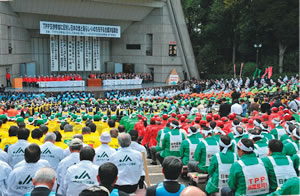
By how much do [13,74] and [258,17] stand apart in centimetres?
2663

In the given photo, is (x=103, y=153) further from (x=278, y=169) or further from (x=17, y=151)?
(x=278, y=169)

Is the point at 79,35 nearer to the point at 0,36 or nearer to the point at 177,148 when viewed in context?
the point at 0,36

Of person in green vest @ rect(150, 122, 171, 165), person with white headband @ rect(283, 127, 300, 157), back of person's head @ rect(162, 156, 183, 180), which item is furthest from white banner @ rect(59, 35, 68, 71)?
back of person's head @ rect(162, 156, 183, 180)

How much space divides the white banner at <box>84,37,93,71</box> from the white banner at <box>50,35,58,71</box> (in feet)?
12.1

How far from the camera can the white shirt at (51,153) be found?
6484 mm

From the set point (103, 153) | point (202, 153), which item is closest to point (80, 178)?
point (103, 153)

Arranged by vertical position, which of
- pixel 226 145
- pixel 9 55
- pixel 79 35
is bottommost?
pixel 226 145

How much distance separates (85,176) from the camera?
4.78m

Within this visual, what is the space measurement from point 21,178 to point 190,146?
14.2 feet

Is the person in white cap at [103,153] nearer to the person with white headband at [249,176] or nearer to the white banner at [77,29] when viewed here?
the person with white headband at [249,176]

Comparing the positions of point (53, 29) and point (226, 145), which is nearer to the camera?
point (226, 145)

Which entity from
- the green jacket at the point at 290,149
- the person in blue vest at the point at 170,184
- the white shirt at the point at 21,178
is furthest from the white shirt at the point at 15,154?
the green jacket at the point at 290,149

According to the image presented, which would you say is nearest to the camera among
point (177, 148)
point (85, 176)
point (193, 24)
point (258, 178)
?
point (85, 176)

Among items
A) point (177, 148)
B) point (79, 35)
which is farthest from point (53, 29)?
point (177, 148)
